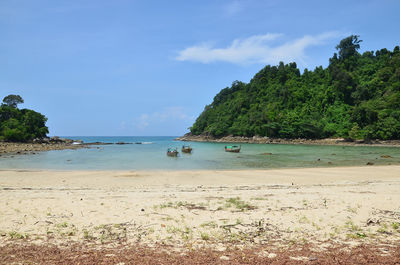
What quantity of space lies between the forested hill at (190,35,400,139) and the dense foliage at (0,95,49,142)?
74.3 metres

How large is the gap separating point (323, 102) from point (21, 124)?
104 metres

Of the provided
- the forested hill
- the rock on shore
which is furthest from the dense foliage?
the forested hill

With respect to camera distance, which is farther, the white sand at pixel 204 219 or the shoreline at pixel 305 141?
the shoreline at pixel 305 141

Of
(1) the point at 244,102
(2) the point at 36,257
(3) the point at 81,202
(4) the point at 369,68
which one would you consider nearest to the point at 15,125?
(3) the point at 81,202

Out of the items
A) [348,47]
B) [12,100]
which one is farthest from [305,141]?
[12,100]

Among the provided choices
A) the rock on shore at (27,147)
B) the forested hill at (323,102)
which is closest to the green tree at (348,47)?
the forested hill at (323,102)

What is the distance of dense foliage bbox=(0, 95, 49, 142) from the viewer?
64.7m

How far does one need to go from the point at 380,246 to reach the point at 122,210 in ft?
22.2

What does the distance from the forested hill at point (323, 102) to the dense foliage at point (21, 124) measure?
7434cm

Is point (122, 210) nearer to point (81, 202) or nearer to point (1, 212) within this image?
point (81, 202)

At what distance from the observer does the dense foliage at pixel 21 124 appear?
212ft

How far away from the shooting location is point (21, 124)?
232 ft

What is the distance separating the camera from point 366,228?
243 inches

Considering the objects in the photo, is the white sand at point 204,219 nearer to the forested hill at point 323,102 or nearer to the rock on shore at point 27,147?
the rock on shore at point 27,147
